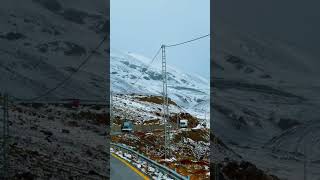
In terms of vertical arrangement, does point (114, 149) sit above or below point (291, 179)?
above

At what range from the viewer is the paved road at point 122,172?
59.8 ft

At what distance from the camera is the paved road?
18.2 m

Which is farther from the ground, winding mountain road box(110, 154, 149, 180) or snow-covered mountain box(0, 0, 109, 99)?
snow-covered mountain box(0, 0, 109, 99)

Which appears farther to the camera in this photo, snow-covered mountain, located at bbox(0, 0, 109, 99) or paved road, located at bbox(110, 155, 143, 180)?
snow-covered mountain, located at bbox(0, 0, 109, 99)

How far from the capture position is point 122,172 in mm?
19984

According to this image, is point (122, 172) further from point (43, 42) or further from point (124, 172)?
point (43, 42)

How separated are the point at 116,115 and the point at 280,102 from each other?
71.9 meters

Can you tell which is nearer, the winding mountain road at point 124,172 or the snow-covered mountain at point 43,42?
the winding mountain road at point 124,172

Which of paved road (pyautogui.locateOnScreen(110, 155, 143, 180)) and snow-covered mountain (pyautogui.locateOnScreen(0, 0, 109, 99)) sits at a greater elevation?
snow-covered mountain (pyautogui.locateOnScreen(0, 0, 109, 99))

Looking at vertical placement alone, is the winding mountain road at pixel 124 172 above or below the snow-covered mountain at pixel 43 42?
below

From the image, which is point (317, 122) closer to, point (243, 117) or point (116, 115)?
point (243, 117)

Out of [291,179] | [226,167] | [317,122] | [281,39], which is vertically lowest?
[291,179]

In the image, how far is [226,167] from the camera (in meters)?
27.4

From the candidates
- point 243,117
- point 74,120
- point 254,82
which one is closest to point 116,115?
point 74,120
